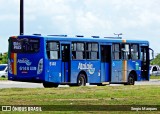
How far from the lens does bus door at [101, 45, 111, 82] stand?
37.9 metres

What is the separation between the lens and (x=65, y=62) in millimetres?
35562

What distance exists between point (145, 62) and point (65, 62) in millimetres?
7163

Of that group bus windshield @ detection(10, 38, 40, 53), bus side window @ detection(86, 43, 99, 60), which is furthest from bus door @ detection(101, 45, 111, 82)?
bus windshield @ detection(10, 38, 40, 53)

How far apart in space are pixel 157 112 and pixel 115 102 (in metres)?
2.96

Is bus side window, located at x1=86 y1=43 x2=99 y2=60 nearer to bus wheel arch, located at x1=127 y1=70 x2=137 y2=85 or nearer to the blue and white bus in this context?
the blue and white bus

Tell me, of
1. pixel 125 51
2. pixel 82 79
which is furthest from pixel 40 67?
pixel 125 51

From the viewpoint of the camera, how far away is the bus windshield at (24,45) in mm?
34672

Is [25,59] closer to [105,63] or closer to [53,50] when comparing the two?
[53,50]

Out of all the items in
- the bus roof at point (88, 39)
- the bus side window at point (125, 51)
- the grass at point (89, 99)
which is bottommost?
the grass at point (89, 99)

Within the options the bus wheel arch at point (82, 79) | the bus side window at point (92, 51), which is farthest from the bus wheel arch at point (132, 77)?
the bus wheel arch at point (82, 79)

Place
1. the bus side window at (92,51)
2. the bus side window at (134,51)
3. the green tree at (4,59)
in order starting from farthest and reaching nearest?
the green tree at (4,59)
the bus side window at (134,51)
the bus side window at (92,51)

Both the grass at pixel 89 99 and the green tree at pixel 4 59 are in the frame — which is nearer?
the grass at pixel 89 99

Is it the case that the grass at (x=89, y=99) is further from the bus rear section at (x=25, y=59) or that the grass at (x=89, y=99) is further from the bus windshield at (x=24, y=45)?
the bus windshield at (x=24, y=45)

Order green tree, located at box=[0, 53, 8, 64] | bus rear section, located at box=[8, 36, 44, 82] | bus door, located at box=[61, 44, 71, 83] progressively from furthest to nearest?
green tree, located at box=[0, 53, 8, 64], bus door, located at box=[61, 44, 71, 83], bus rear section, located at box=[8, 36, 44, 82]
